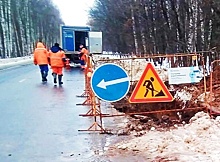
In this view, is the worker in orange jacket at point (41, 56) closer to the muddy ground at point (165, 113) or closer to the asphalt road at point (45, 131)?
the asphalt road at point (45, 131)

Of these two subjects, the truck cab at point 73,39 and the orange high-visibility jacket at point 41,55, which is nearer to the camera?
the orange high-visibility jacket at point 41,55

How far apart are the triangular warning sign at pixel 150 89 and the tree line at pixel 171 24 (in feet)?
40.6

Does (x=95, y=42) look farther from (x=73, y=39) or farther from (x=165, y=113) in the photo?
Answer: (x=165, y=113)

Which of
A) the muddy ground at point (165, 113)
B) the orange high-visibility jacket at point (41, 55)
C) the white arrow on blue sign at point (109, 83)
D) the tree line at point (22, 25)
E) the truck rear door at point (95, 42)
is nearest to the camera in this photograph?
the muddy ground at point (165, 113)

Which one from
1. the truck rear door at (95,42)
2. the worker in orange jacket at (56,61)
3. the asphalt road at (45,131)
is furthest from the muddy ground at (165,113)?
the truck rear door at (95,42)

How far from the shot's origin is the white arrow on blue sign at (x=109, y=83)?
837 centimetres

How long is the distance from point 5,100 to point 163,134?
7277mm

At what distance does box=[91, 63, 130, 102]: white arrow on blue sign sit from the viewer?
837 cm

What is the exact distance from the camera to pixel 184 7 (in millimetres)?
23125

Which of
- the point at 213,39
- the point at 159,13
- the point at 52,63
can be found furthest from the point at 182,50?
the point at 52,63

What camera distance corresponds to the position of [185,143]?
6.79m

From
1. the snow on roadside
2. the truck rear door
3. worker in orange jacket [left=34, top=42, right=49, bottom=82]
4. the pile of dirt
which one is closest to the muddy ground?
the pile of dirt

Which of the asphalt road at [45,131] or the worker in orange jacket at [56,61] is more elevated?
the worker in orange jacket at [56,61]

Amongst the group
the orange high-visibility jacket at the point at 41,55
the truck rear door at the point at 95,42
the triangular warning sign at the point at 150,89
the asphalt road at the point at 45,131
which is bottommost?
the asphalt road at the point at 45,131
